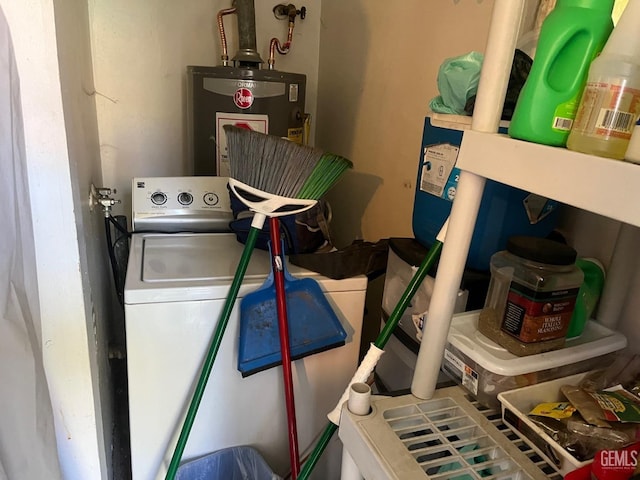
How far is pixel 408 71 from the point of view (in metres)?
1.45

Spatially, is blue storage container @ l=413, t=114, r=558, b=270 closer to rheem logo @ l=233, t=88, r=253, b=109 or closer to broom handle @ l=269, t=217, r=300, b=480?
broom handle @ l=269, t=217, r=300, b=480

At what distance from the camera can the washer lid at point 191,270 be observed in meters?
1.12

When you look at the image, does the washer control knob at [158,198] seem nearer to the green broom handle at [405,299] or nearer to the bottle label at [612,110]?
the green broom handle at [405,299]

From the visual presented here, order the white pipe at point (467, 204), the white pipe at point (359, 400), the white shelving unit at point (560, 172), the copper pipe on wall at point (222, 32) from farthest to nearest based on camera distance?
1. the copper pipe on wall at point (222, 32)
2. the white pipe at point (359, 400)
3. the white pipe at point (467, 204)
4. the white shelving unit at point (560, 172)

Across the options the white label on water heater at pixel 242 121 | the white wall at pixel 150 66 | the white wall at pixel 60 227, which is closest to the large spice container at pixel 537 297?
the white wall at pixel 60 227

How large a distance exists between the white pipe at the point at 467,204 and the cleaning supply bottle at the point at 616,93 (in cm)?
12

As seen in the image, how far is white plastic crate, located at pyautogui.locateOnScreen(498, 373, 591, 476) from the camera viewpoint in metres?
0.65

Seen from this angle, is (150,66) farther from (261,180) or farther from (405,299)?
(405,299)

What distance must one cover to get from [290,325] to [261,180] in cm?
36

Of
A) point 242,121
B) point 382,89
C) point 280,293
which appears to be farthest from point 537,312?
point 242,121

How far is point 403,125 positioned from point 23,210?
3.61 feet

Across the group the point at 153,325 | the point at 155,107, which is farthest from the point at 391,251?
the point at 155,107

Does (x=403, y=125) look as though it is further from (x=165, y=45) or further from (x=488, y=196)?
(x=165, y=45)

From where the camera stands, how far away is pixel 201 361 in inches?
46.6
